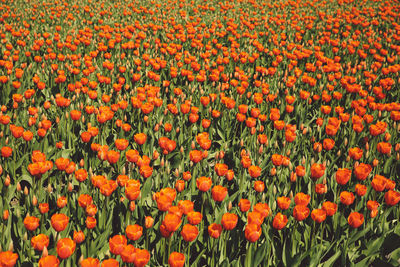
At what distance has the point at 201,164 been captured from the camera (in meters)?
3.09

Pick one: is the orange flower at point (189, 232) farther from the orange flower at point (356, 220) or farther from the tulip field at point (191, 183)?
the orange flower at point (356, 220)

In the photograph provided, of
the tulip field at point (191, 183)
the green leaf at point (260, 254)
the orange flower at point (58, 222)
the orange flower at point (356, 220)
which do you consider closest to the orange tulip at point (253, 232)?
the tulip field at point (191, 183)

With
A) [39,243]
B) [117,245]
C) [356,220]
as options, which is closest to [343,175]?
[356,220]

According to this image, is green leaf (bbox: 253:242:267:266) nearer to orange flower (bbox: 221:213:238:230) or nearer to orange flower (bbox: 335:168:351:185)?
orange flower (bbox: 221:213:238:230)

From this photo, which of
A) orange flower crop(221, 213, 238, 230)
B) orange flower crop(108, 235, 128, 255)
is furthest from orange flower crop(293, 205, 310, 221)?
orange flower crop(108, 235, 128, 255)

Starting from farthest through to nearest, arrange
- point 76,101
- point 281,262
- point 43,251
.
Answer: point 76,101 → point 281,262 → point 43,251

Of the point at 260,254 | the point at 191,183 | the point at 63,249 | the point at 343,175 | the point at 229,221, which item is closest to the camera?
the point at 63,249

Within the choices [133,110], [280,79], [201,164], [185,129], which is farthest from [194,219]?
[280,79]

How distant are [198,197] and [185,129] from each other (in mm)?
1107

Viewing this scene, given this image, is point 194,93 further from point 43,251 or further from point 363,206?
point 43,251

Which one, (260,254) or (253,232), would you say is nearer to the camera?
(253,232)

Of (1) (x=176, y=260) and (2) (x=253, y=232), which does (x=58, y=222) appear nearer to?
(1) (x=176, y=260)

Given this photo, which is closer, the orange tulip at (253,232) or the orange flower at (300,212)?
the orange tulip at (253,232)

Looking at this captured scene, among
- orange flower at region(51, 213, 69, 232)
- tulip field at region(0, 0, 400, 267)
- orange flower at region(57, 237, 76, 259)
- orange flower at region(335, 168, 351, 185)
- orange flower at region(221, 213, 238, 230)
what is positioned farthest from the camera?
orange flower at region(335, 168, 351, 185)
